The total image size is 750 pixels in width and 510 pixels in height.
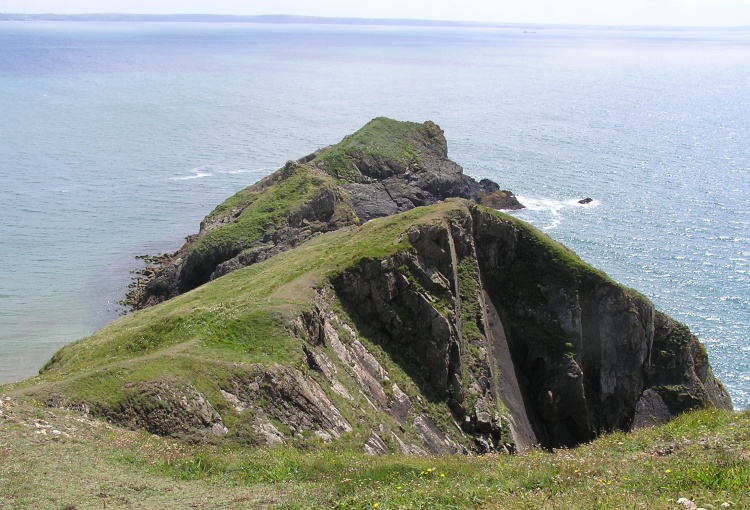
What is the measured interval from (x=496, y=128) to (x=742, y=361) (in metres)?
123

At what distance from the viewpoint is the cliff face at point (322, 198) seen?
84.0 meters

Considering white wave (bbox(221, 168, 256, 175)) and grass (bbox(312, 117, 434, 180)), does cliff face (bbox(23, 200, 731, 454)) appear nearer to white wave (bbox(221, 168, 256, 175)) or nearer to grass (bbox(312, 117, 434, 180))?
grass (bbox(312, 117, 434, 180))

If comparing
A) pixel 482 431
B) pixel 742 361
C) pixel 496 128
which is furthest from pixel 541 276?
pixel 496 128

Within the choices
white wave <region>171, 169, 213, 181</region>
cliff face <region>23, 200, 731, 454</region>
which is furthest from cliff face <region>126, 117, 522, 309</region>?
white wave <region>171, 169, 213, 181</region>

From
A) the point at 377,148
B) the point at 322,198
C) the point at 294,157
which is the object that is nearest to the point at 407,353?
the point at 322,198

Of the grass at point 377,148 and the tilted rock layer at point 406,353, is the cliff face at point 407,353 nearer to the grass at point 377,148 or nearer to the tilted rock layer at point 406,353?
the tilted rock layer at point 406,353

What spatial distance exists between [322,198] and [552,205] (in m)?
44.7

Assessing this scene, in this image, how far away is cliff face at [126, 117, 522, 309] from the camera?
8400 centimetres

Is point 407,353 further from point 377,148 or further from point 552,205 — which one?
point 552,205

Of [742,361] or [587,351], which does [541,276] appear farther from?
[742,361]

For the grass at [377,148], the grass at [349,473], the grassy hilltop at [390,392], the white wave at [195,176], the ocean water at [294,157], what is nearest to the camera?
the grass at [349,473]

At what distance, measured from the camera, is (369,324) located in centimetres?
4831

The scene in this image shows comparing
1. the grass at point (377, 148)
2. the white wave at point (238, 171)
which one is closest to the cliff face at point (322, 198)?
the grass at point (377, 148)

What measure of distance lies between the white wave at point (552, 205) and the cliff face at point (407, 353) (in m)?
52.4
